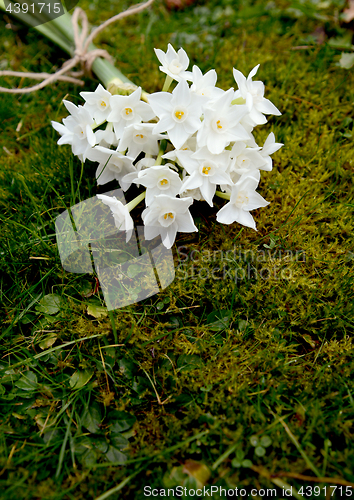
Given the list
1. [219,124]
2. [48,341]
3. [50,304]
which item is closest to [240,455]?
[48,341]

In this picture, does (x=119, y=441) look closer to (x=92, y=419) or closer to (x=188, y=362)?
(x=92, y=419)

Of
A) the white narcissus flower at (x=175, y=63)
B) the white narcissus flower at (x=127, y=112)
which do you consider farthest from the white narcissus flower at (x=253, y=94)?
the white narcissus flower at (x=127, y=112)

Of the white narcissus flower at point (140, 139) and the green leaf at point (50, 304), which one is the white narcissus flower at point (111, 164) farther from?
the green leaf at point (50, 304)

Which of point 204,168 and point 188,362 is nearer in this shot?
point 204,168

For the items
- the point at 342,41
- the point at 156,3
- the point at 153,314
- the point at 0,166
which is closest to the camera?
the point at 153,314

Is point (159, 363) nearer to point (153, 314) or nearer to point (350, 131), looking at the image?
point (153, 314)

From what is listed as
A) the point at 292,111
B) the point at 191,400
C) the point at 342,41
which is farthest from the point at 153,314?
the point at 342,41
